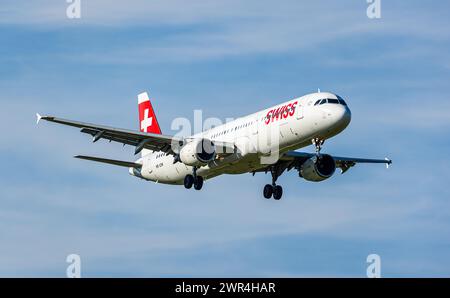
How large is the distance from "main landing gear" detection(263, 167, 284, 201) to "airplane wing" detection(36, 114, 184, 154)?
25.2 feet

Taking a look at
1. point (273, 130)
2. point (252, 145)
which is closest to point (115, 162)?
point (252, 145)

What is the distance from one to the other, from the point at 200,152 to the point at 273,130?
5.64 meters

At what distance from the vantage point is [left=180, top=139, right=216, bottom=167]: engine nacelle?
76562 mm

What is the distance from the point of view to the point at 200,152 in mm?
76500

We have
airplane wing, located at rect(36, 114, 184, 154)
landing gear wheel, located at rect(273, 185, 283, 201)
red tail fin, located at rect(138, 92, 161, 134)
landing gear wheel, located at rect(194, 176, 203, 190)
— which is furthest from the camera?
red tail fin, located at rect(138, 92, 161, 134)

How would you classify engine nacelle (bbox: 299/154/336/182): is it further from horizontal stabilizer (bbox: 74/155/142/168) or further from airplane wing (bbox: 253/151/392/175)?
horizontal stabilizer (bbox: 74/155/142/168)

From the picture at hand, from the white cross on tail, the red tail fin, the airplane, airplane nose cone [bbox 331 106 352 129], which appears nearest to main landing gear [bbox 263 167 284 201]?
the airplane

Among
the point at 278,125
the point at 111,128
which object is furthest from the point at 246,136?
the point at 111,128

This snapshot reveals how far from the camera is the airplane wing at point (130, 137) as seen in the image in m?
75.3

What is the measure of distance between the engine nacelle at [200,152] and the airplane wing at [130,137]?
2511 mm

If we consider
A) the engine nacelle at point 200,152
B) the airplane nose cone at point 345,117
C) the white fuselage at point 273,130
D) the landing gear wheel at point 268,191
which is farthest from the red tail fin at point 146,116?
the airplane nose cone at point 345,117

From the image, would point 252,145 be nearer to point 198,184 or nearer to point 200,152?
point 200,152
